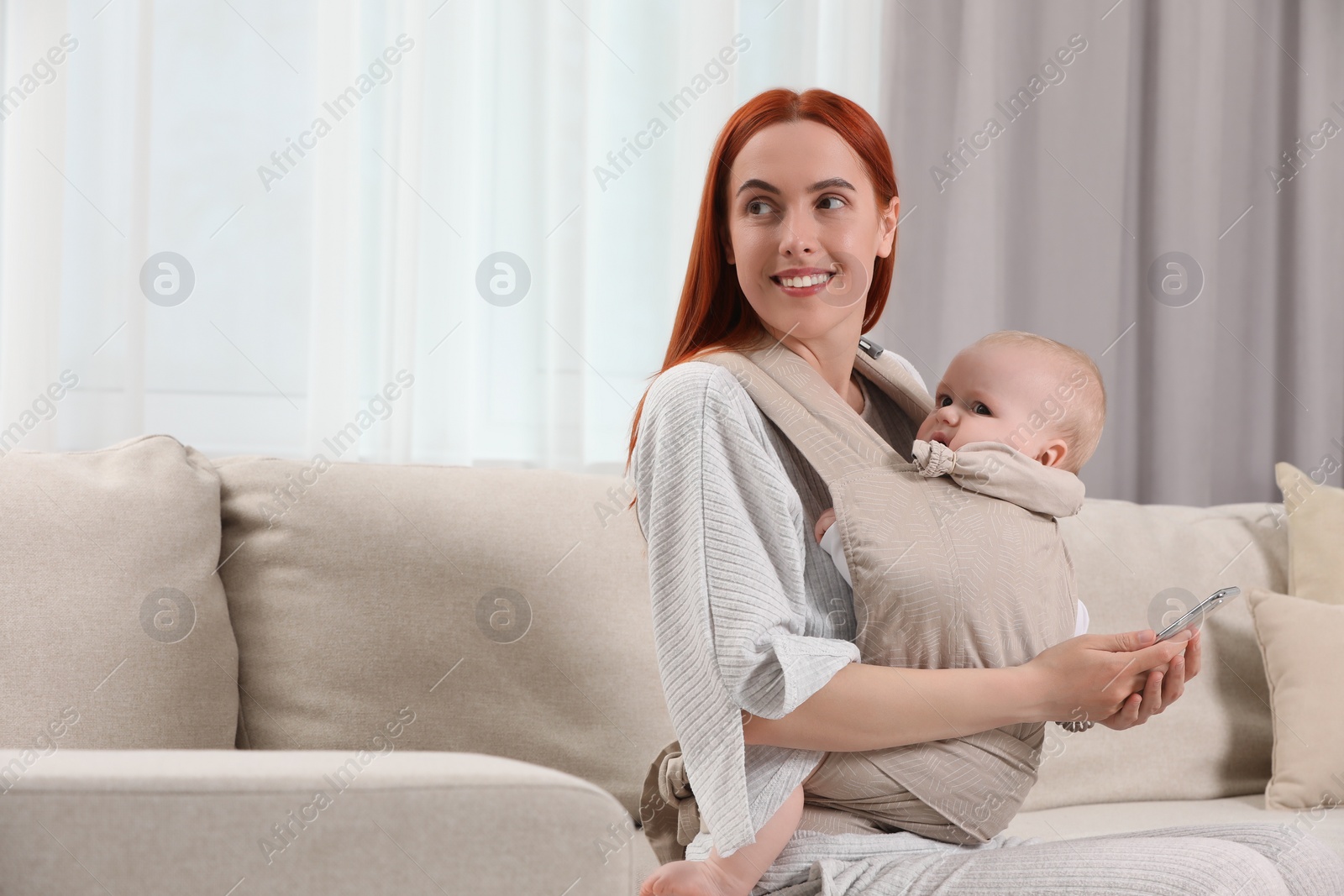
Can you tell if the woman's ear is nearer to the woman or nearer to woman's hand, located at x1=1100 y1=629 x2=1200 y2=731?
the woman

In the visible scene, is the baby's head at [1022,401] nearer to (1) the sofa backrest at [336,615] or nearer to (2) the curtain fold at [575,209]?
(1) the sofa backrest at [336,615]

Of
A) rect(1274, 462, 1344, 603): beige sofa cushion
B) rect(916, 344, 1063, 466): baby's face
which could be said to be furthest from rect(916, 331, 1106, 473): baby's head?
rect(1274, 462, 1344, 603): beige sofa cushion

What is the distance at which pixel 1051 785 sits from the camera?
1621mm

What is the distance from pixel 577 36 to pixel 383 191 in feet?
1.58

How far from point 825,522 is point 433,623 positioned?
64 cm

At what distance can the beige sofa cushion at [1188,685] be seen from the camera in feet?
5.42

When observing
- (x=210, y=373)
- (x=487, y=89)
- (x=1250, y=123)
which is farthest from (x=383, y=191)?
(x=1250, y=123)

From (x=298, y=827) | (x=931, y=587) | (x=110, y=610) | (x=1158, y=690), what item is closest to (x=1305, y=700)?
(x=1158, y=690)

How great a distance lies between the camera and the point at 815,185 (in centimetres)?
109

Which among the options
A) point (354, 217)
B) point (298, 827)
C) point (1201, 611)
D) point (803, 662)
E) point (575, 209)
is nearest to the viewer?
point (298, 827)

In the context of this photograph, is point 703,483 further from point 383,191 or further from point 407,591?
point 383,191

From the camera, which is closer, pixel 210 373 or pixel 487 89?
pixel 210 373

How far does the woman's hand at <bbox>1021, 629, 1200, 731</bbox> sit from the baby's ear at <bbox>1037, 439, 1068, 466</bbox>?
0.24 m

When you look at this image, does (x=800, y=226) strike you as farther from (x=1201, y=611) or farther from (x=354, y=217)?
(x=354, y=217)
